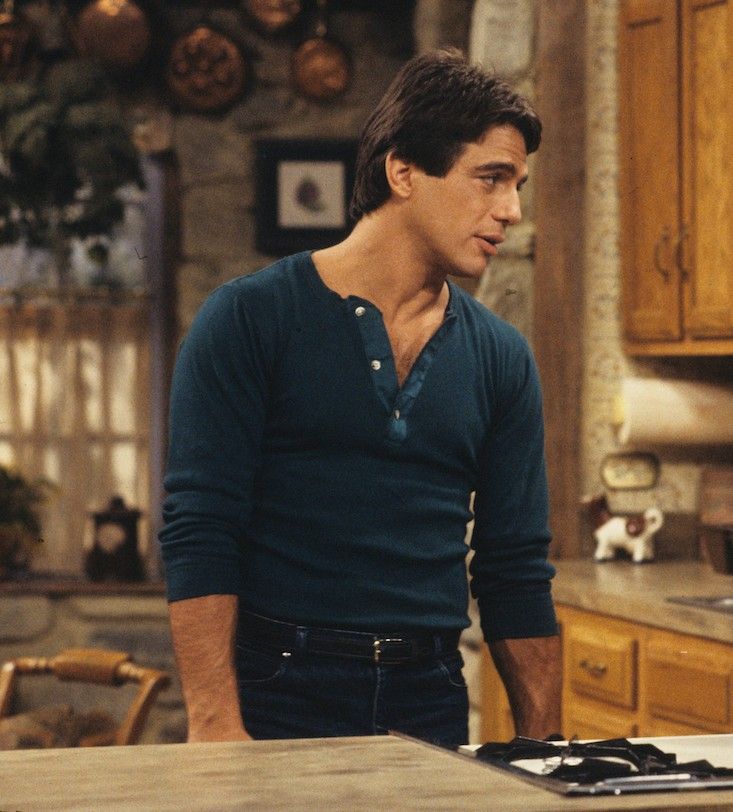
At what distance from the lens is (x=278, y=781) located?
1507 mm

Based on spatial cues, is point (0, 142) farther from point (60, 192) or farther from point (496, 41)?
point (496, 41)

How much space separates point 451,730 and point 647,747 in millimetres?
486

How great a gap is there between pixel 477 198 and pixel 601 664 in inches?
73.5

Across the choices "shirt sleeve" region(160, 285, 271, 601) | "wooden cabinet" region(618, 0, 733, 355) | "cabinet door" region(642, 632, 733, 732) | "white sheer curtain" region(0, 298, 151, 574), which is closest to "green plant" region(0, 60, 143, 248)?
"white sheer curtain" region(0, 298, 151, 574)

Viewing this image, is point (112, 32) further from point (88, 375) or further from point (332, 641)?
point (332, 641)

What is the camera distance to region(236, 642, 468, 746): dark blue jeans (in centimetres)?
198

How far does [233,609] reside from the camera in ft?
6.38

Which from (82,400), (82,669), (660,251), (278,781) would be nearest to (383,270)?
(278,781)

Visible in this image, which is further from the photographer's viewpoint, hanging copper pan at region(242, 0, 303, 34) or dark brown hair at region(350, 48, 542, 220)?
hanging copper pan at region(242, 0, 303, 34)

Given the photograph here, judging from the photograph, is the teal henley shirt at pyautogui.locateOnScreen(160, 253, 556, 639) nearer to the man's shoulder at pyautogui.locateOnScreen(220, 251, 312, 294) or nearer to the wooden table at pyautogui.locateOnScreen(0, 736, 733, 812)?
the man's shoulder at pyautogui.locateOnScreen(220, 251, 312, 294)

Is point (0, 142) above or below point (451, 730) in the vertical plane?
above

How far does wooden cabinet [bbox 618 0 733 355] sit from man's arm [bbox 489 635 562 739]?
1.88 metres

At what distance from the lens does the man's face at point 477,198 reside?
2.00 meters

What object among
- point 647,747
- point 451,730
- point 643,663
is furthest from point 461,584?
point 643,663
